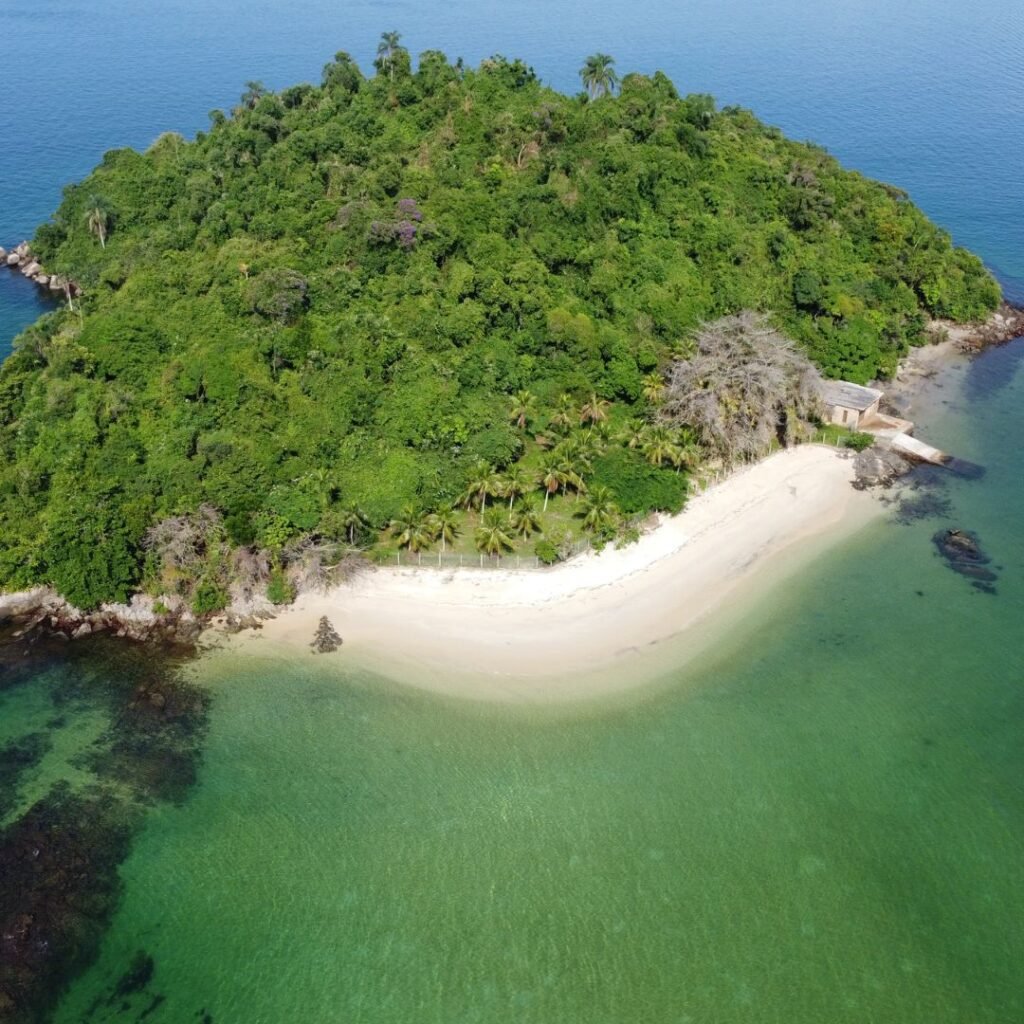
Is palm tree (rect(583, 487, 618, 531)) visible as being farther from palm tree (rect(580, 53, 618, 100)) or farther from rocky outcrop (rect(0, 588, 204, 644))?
palm tree (rect(580, 53, 618, 100))

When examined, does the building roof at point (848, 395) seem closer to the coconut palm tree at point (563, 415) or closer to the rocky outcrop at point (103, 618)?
the coconut palm tree at point (563, 415)

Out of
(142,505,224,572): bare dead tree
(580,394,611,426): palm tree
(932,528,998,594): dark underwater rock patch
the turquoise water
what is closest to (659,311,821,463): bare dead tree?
(580,394,611,426): palm tree

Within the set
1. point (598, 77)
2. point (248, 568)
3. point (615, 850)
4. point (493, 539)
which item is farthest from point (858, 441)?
point (598, 77)

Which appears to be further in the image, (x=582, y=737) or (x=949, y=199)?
(x=949, y=199)

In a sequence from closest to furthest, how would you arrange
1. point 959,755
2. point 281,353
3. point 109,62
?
point 959,755, point 281,353, point 109,62

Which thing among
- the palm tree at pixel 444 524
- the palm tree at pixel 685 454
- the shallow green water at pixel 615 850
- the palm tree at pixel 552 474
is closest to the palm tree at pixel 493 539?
the palm tree at pixel 444 524

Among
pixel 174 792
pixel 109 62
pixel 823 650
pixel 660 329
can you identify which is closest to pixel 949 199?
pixel 660 329

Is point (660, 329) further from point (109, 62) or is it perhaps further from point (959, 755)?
point (109, 62)

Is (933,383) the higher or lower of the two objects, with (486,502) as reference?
higher
